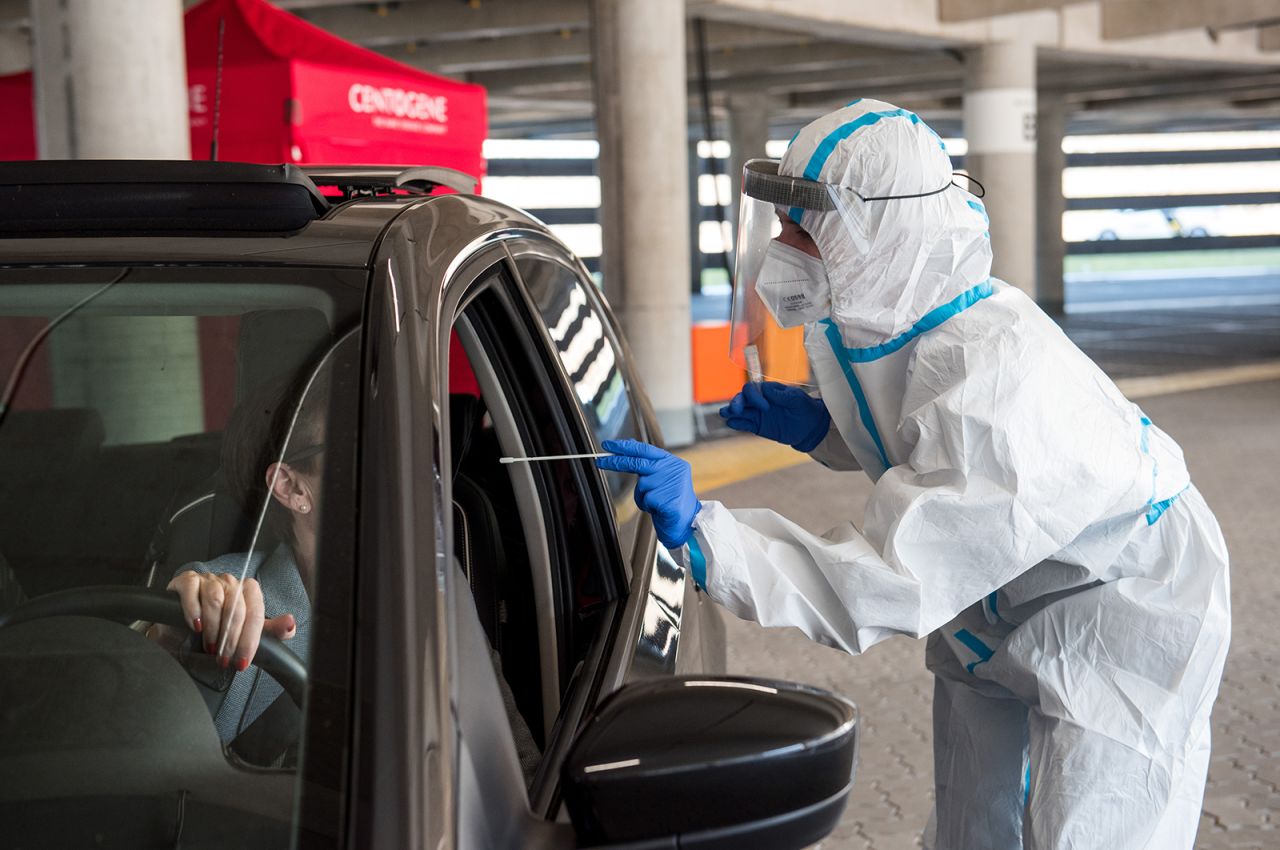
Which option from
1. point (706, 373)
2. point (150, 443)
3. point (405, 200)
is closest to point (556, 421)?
point (405, 200)

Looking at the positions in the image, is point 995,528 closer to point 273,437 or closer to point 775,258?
point 775,258

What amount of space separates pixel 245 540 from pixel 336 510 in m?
0.17

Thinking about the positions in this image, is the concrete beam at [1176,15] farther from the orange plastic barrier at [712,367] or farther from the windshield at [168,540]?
the windshield at [168,540]

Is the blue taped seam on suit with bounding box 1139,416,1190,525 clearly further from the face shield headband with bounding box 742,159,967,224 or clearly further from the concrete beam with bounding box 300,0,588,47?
the concrete beam with bounding box 300,0,588,47

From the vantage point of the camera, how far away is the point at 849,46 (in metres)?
20.0

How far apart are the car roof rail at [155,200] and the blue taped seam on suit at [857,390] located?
3.35 ft

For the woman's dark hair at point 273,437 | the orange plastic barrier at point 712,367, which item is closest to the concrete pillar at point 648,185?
the orange plastic barrier at point 712,367

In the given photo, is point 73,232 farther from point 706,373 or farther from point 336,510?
point 706,373

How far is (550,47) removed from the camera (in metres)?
18.3

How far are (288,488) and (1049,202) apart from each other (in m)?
28.9

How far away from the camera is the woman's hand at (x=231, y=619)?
1.37 meters

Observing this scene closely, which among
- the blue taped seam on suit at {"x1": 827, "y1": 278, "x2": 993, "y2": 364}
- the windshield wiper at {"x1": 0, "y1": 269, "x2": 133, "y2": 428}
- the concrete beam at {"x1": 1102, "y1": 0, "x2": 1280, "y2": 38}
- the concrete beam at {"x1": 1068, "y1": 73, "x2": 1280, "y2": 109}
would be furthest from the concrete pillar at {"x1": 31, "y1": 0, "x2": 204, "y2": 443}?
the concrete beam at {"x1": 1068, "y1": 73, "x2": 1280, "y2": 109}

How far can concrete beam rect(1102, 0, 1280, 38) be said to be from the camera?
1504 centimetres

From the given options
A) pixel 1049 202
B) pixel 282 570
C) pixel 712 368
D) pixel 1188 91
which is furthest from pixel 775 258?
pixel 1049 202
